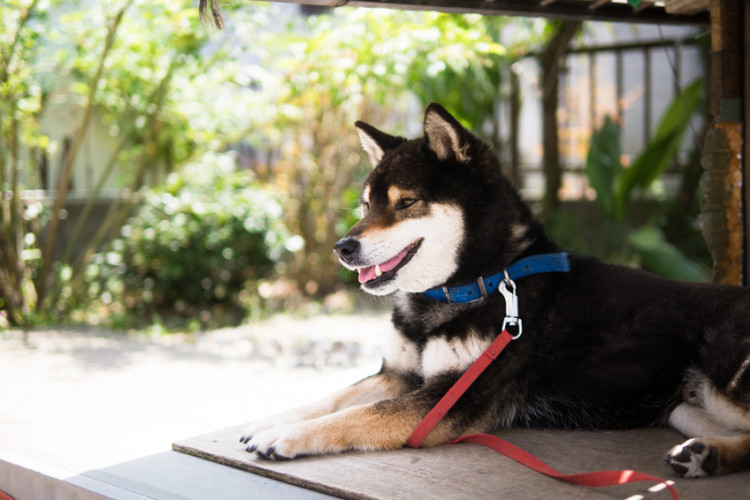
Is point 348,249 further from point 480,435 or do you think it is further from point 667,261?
point 667,261

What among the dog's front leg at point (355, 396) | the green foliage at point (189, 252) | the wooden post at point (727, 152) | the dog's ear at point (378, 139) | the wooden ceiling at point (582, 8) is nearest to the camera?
the dog's front leg at point (355, 396)

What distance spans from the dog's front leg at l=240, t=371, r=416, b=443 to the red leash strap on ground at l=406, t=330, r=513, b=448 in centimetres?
36

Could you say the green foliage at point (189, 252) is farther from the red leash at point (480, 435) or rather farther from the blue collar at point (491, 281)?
the red leash at point (480, 435)

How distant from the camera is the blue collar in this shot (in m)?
2.46

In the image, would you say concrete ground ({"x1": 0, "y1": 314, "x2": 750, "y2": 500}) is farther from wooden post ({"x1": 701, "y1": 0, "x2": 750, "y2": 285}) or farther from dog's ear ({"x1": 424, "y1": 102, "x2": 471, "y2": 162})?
wooden post ({"x1": 701, "y1": 0, "x2": 750, "y2": 285})

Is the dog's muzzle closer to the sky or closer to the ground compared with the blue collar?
closer to the sky

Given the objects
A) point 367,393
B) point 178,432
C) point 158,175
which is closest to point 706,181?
point 367,393

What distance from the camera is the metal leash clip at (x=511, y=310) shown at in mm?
2328

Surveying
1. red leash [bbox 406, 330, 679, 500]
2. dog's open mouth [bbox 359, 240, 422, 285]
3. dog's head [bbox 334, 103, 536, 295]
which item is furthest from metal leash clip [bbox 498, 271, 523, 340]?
dog's open mouth [bbox 359, 240, 422, 285]

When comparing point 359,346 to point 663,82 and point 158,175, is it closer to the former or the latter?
point 158,175

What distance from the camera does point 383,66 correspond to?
5770mm

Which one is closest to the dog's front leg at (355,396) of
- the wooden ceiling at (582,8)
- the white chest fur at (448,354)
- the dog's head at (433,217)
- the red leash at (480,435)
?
the white chest fur at (448,354)

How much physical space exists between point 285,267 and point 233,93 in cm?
242

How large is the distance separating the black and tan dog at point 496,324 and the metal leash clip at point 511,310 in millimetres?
52
